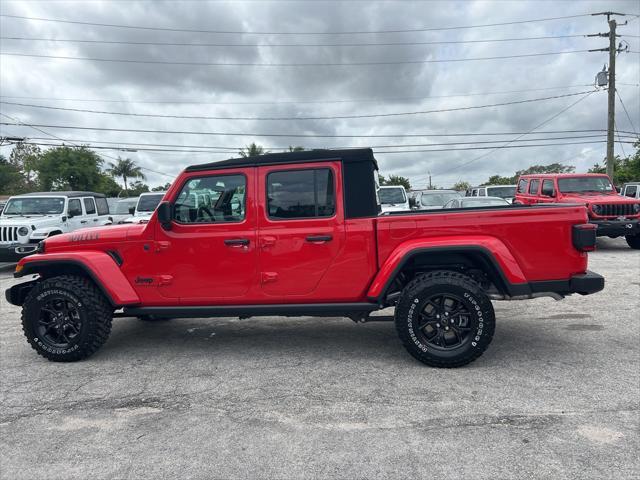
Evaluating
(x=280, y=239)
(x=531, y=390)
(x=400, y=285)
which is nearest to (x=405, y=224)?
(x=400, y=285)

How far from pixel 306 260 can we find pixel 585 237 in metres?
2.40

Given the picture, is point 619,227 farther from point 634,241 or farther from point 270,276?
point 270,276

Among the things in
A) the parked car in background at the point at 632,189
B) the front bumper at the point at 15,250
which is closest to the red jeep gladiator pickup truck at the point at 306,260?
the front bumper at the point at 15,250

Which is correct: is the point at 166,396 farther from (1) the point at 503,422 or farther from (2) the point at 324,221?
(1) the point at 503,422

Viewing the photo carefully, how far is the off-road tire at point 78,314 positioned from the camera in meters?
4.04

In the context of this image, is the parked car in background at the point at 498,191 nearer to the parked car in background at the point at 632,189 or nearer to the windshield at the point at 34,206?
the parked car in background at the point at 632,189

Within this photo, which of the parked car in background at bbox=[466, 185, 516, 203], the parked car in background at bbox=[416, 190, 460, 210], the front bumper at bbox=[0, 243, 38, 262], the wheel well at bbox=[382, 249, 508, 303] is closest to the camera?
the wheel well at bbox=[382, 249, 508, 303]

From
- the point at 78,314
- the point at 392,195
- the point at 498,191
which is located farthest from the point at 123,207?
the point at 498,191

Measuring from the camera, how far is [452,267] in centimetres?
401

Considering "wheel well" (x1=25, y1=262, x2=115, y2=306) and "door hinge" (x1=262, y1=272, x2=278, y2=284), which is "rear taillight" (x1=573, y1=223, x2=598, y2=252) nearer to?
"door hinge" (x1=262, y1=272, x2=278, y2=284)

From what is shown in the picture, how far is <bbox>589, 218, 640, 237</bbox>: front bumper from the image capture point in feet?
34.7

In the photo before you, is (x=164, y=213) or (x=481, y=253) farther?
(x=164, y=213)

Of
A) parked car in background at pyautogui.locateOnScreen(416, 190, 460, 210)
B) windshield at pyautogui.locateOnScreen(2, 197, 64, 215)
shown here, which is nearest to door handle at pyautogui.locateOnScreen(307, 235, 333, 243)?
windshield at pyautogui.locateOnScreen(2, 197, 64, 215)

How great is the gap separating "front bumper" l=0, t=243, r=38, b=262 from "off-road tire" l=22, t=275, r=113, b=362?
6566 millimetres
